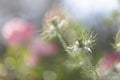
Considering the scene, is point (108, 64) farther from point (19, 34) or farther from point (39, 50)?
point (19, 34)

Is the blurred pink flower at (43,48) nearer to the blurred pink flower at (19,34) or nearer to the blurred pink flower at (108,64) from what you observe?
the blurred pink flower at (19,34)

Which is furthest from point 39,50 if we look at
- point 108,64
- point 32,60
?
point 108,64

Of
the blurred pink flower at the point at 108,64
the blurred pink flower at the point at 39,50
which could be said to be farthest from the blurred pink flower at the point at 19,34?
the blurred pink flower at the point at 108,64

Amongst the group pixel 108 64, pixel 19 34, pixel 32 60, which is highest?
pixel 19 34

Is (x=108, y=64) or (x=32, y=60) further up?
(x=32, y=60)

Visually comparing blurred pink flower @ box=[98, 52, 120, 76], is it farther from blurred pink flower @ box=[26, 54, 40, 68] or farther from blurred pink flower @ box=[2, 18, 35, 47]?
blurred pink flower @ box=[2, 18, 35, 47]

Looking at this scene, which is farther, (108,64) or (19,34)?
(19,34)

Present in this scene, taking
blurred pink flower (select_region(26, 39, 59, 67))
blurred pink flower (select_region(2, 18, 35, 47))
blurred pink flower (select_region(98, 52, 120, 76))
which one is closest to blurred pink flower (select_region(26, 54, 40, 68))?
blurred pink flower (select_region(26, 39, 59, 67))

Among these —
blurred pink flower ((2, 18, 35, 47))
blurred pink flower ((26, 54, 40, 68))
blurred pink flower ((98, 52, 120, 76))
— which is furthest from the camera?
blurred pink flower ((2, 18, 35, 47))

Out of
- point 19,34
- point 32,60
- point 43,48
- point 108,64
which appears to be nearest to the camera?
point 108,64
